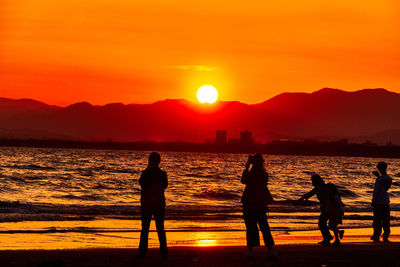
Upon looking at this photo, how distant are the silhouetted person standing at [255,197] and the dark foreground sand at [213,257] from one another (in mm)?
389

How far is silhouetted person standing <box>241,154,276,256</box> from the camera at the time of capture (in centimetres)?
1273

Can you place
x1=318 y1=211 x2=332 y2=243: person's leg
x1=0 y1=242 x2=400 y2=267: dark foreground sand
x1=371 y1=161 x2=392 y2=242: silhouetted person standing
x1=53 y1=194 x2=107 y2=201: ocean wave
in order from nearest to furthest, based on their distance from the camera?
x1=0 y1=242 x2=400 y2=267: dark foreground sand → x1=318 y1=211 x2=332 y2=243: person's leg → x1=371 y1=161 x2=392 y2=242: silhouetted person standing → x1=53 y1=194 x2=107 y2=201: ocean wave

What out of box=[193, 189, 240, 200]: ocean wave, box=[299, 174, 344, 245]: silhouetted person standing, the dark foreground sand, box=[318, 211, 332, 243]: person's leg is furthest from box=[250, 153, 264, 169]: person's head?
box=[193, 189, 240, 200]: ocean wave

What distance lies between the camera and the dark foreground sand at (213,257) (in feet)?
38.8

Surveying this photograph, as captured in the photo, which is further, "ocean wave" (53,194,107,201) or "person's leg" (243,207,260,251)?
"ocean wave" (53,194,107,201)

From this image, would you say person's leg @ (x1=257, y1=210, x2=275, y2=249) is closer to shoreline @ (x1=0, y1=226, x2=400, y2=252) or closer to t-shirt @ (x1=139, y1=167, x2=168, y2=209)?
t-shirt @ (x1=139, y1=167, x2=168, y2=209)

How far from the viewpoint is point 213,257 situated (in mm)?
12672

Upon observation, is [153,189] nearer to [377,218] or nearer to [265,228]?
[265,228]

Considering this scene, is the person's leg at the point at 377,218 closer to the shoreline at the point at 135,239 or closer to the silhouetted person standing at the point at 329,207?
the shoreline at the point at 135,239

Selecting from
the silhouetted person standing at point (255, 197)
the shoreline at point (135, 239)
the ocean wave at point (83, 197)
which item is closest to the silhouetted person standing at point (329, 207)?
the shoreline at point (135, 239)

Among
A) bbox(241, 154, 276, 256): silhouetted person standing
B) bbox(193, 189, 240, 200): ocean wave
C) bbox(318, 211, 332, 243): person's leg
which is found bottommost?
bbox(193, 189, 240, 200): ocean wave

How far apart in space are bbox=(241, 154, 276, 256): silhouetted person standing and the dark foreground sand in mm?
389

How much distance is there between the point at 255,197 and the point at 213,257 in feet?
4.40

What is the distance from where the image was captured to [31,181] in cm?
5475
